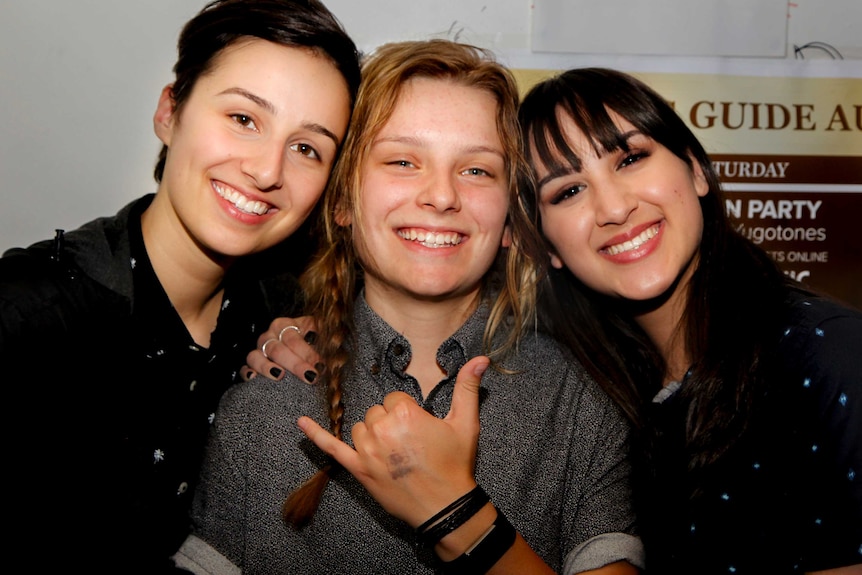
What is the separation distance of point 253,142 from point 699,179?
3.37ft

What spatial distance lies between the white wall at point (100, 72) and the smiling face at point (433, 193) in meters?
0.79

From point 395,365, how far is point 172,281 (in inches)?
21.6

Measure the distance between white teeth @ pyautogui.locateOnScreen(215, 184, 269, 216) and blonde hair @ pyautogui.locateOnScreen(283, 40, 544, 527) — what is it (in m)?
0.18

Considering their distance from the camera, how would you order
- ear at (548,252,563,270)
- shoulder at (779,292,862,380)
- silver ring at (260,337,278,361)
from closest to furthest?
shoulder at (779,292,862,380), silver ring at (260,337,278,361), ear at (548,252,563,270)

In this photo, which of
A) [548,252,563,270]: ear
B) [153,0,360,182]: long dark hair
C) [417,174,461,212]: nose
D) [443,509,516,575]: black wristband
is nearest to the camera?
[443,509,516,575]: black wristband

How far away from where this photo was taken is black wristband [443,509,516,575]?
1143 millimetres

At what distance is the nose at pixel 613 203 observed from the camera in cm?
150

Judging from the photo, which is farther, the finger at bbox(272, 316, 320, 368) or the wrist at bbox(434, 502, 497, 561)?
the finger at bbox(272, 316, 320, 368)

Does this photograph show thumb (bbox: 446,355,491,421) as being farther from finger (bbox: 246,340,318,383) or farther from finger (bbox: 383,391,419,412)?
finger (bbox: 246,340,318,383)

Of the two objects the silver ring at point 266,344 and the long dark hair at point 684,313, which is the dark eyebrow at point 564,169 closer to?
the long dark hair at point 684,313

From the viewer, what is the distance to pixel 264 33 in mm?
1479

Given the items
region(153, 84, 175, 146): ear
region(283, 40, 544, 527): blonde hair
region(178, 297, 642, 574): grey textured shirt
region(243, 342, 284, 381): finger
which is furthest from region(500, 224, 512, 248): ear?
region(153, 84, 175, 146): ear

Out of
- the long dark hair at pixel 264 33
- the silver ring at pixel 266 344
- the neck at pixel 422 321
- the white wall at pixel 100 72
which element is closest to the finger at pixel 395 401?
the neck at pixel 422 321

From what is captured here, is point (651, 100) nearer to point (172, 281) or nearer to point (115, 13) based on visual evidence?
point (172, 281)
